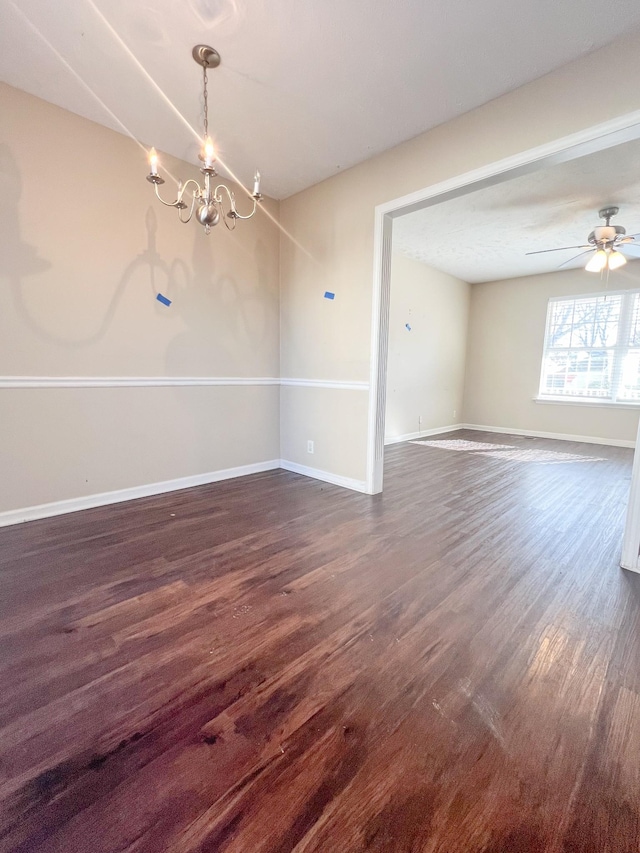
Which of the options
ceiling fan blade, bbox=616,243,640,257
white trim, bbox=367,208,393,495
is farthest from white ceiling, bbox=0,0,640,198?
ceiling fan blade, bbox=616,243,640,257

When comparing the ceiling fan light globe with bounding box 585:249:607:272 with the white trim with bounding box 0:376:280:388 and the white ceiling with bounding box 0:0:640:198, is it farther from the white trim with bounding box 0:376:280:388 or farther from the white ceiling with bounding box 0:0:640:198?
the white trim with bounding box 0:376:280:388

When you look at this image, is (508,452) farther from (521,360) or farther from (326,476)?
(326,476)

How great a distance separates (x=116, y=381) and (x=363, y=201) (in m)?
2.46

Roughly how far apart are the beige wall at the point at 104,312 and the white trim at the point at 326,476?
25.2 inches

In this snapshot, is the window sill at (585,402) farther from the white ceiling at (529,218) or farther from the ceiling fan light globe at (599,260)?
the ceiling fan light globe at (599,260)

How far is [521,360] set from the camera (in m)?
6.36

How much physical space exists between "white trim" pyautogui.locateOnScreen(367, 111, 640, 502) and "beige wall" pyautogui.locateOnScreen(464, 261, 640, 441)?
171 inches

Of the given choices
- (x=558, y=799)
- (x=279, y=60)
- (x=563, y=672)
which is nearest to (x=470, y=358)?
(x=279, y=60)

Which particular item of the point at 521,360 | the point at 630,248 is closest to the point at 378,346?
the point at 630,248

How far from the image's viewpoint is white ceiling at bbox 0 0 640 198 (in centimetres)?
177

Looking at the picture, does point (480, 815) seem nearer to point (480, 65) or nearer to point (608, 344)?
point (480, 65)

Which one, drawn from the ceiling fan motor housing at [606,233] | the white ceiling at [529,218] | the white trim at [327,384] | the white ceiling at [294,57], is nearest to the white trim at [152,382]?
the white trim at [327,384]

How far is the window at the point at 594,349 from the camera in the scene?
5336mm

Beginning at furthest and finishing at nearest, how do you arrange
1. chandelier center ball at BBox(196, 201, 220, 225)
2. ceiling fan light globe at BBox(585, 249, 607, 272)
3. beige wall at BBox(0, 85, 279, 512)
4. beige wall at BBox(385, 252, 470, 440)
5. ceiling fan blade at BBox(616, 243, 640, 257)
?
beige wall at BBox(385, 252, 470, 440) < ceiling fan blade at BBox(616, 243, 640, 257) < ceiling fan light globe at BBox(585, 249, 607, 272) < beige wall at BBox(0, 85, 279, 512) < chandelier center ball at BBox(196, 201, 220, 225)
